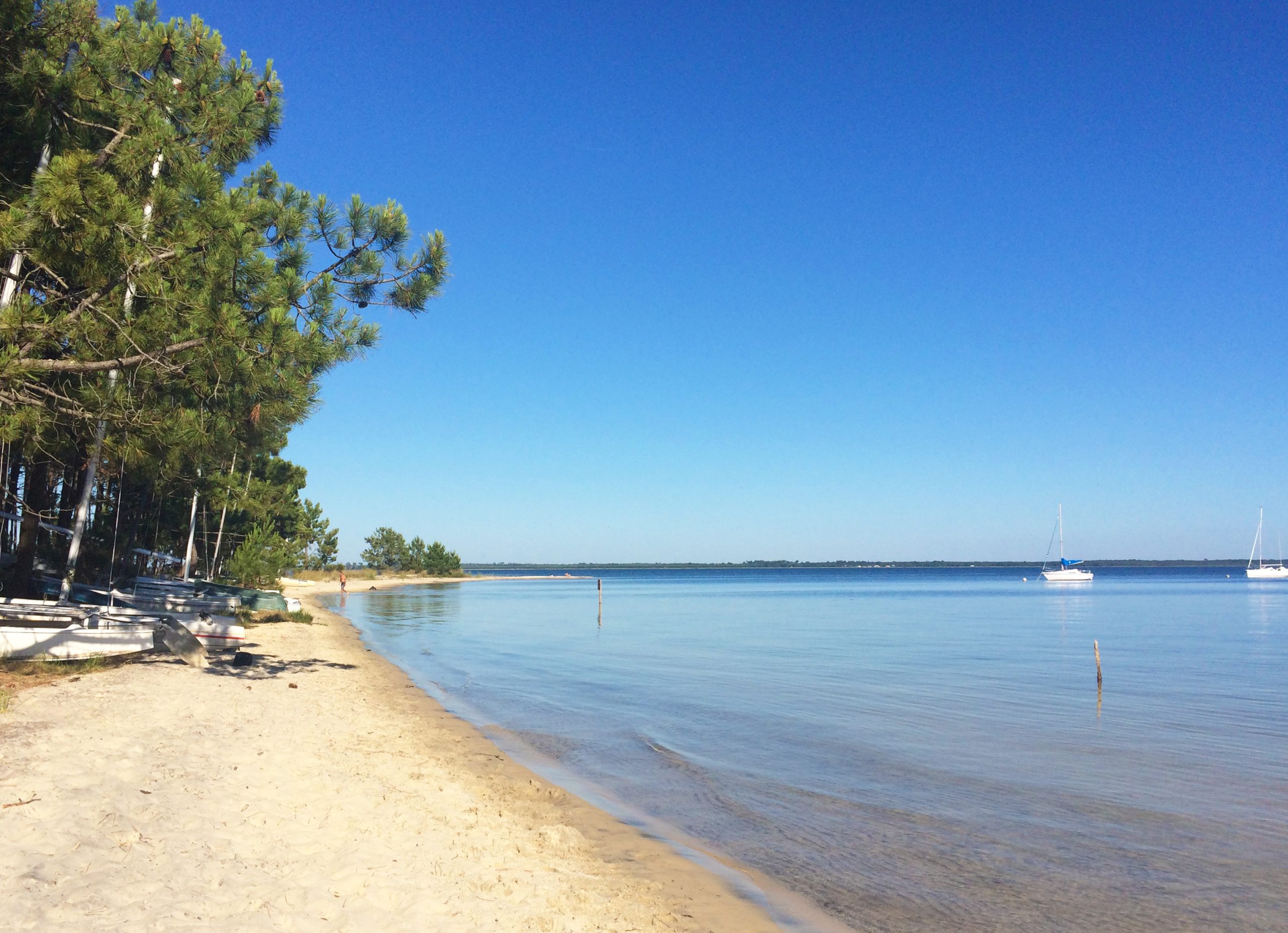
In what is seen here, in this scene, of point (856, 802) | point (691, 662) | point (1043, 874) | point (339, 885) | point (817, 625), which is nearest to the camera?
point (339, 885)

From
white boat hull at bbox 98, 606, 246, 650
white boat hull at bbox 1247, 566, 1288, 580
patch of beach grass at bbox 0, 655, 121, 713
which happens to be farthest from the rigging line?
white boat hull at bbox 1247, 566, 1288, 580

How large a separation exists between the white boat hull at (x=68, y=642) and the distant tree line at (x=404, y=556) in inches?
4617

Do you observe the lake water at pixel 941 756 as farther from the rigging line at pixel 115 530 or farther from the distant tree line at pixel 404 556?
the distant tree line at pixel 404 556

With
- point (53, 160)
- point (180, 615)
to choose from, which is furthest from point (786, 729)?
point (180, 615)

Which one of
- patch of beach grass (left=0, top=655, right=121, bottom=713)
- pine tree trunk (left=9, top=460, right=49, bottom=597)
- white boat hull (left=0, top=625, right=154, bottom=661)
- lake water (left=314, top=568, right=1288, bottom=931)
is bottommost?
lake water (left=314, top=568, right=1288, bottom=931)

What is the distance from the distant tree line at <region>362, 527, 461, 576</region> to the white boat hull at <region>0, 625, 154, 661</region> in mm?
117269

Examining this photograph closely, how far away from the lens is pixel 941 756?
46.3 ft

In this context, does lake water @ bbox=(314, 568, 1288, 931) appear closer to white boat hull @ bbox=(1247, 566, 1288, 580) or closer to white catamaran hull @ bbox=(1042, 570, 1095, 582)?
white catamaran hull @ bbox=(1042, 570, 1095, 582)

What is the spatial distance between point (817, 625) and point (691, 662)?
19969mm

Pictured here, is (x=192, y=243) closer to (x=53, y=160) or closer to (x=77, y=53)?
(x=53, y=160)

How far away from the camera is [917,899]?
7.78 metres

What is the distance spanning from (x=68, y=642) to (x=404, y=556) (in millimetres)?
121629

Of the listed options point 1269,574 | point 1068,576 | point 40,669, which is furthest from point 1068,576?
point 40,669

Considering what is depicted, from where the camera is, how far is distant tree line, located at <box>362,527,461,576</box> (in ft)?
423
